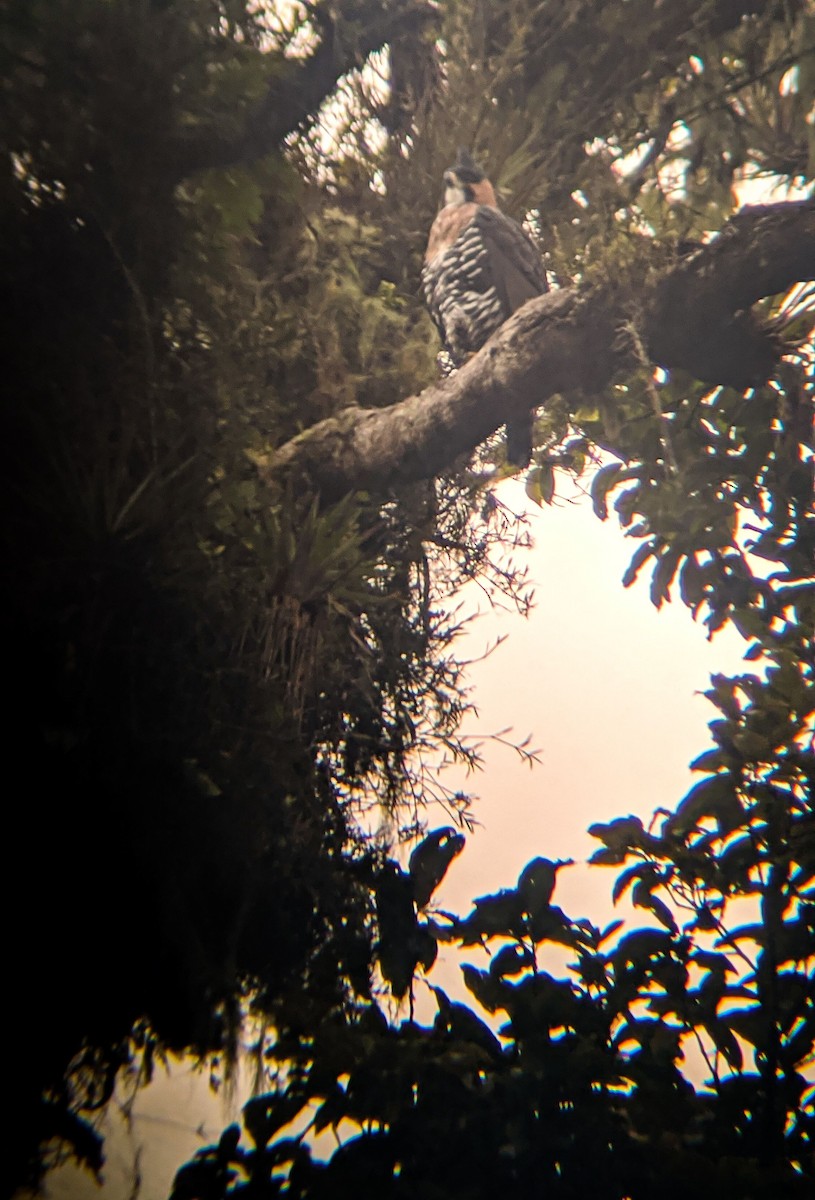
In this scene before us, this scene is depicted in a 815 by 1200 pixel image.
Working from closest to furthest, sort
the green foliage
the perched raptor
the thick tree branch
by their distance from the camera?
1. the green foliage
2. the thick tree branch
3. the perched raptor

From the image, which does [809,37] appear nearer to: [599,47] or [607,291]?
[599,47]

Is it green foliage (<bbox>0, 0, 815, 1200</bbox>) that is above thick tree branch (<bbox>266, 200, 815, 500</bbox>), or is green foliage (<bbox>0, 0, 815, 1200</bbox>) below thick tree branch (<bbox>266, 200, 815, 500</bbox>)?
below

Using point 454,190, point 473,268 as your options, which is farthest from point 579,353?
point 454,190

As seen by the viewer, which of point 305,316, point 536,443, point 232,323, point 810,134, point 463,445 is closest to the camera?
point 232,323

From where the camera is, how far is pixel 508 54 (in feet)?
6.81

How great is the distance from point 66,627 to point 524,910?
0.69m

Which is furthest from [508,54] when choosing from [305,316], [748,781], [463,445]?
[748,781]

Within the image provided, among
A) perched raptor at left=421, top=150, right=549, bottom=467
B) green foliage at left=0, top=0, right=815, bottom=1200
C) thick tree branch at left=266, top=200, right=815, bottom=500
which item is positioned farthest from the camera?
perched raptor at left=421, top=150, right=549, bottom=467

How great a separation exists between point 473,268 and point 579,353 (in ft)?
2.01

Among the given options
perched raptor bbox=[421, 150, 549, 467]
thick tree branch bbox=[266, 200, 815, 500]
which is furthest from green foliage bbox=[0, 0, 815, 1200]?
perched raptor bbox=[421, 150, 549, 467]

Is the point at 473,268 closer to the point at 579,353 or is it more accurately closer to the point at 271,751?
the point at 579,353

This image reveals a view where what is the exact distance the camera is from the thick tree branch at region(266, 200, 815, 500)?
1.54m

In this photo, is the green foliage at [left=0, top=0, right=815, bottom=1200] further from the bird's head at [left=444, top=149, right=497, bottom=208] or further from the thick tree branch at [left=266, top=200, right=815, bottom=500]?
the bird's head at [left=444, top=149, right=497, bottom=208]

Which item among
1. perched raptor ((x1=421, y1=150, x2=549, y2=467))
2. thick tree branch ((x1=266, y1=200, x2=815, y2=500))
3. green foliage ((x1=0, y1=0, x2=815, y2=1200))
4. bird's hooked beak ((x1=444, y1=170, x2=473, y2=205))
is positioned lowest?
green foliage ((x1=0, y1=0, x2=815, y2=1200))
